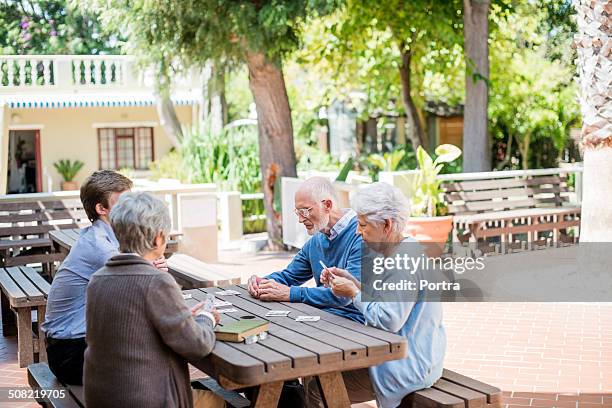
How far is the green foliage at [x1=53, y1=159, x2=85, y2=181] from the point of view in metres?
25.5

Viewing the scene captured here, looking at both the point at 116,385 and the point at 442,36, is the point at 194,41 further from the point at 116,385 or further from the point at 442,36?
the point at 116,385

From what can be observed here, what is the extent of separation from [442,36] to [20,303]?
386 inches

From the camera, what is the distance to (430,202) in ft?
35.9

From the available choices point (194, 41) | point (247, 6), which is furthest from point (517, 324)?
point (194, 41)

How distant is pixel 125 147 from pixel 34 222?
17243mm

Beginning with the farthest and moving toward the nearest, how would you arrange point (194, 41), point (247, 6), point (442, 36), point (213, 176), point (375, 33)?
point (375, 33) → point (213, 176) → point (442, 36) → point (194, 41) → point (247, 6)

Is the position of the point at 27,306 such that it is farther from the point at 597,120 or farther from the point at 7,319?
the point at 597,120

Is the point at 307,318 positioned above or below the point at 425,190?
below

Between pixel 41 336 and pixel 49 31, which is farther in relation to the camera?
pixel 49 31

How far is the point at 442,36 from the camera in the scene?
14.6 meters

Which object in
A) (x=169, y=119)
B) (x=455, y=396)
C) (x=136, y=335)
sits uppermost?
(x=169, y=119)

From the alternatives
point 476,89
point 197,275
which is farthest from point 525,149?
point 197,275

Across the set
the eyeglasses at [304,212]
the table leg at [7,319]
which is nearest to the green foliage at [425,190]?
the table leg at [7,319]

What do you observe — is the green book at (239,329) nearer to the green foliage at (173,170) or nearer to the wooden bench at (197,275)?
the wooden bench at (197,275)
